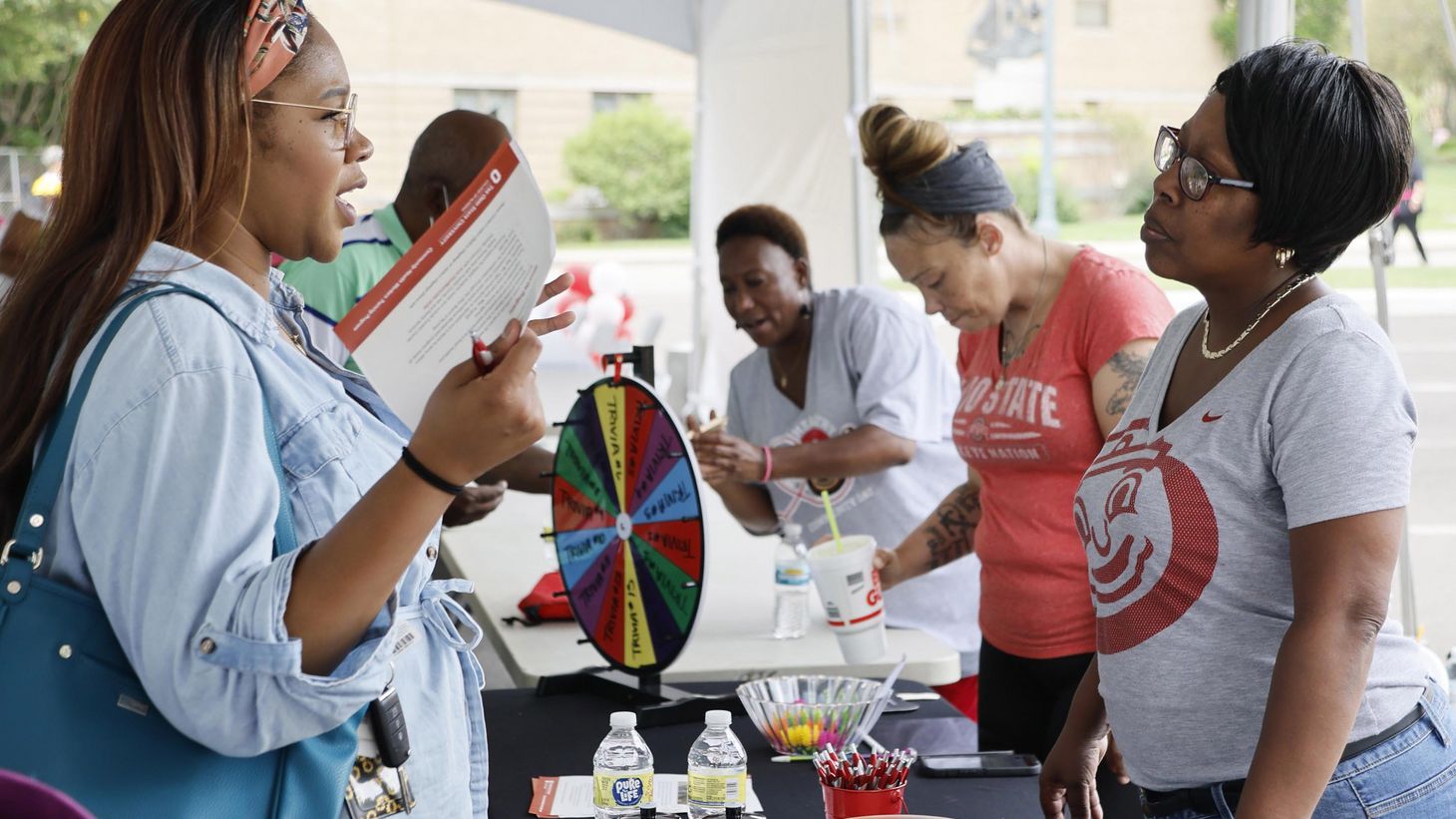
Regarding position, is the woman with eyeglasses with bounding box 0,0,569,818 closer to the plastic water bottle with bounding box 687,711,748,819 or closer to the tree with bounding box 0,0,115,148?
the plastic water bottle with bounding box 687,711,748,819

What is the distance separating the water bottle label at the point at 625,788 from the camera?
1.70m

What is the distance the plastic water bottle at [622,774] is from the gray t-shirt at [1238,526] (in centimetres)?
61

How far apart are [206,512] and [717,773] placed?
2.85 ft

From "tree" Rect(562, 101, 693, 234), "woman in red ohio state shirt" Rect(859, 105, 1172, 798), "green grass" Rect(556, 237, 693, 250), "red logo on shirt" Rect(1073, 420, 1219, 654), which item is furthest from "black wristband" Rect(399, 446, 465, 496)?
"tree" Rect(562, 101, 693, 234)

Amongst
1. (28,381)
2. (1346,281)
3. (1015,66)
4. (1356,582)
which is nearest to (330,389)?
(28,381)

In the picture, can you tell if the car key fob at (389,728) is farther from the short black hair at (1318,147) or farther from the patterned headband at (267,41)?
the short black hair at (1318,147)

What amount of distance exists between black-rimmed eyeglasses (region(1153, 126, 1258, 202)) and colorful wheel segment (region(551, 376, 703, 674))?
90 cm

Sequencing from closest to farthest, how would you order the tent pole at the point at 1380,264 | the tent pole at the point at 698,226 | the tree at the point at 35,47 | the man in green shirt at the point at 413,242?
the tent pole at the point at 1380,264, the man in green shirt at the point at 413,242, the tent pole at the point at 698,226, the tree at the point at 35,47

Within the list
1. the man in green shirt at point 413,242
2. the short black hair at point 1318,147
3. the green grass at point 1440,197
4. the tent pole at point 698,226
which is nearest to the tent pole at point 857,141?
the tent pole at point 698,226

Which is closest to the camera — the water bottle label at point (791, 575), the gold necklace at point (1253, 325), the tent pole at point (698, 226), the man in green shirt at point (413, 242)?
the gold necklace at point (1253, 325)

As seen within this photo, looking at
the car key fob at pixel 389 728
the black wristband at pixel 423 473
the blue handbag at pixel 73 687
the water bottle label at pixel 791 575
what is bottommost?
the water bottle label at pixel 791 575

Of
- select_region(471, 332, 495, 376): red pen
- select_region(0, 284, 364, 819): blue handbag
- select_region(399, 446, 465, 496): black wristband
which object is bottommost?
select_region(0, 284, 364, 819): blue handbag

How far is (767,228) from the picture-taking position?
3.52m

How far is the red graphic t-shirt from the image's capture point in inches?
89.3
